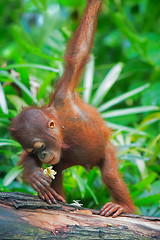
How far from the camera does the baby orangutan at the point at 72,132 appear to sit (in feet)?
6.97

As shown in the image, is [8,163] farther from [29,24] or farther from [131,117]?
[29,24]

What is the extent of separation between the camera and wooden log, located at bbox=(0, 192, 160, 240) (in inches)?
62.5

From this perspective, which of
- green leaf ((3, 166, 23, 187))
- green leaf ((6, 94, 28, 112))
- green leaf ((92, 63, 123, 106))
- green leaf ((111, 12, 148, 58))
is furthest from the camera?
green leaf ((111, 12, 148, 58))

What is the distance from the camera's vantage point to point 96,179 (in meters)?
3.19

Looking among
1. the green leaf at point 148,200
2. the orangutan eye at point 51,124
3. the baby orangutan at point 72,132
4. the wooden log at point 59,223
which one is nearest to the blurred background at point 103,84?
the green leaf at point 148,200

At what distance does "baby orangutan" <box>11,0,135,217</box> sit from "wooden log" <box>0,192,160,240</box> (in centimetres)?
23

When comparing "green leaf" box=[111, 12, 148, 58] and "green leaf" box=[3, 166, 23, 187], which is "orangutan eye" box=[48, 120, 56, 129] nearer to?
"green leaf" box=[3, 166, 23, 187]

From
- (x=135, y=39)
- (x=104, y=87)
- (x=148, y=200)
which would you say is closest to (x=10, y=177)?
(x=148, y=200)

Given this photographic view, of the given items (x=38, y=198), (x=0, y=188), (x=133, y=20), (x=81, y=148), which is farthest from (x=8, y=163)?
(x=133, y=20)

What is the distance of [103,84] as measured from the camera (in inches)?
137

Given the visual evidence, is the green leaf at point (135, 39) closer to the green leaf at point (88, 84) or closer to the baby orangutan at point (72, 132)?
the green leaf at point (88, 84)

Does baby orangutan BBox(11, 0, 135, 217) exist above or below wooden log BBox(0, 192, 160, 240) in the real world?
above

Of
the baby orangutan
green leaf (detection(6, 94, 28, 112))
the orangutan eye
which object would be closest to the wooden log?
the baby orangutan

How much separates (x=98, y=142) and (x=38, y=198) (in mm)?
685
